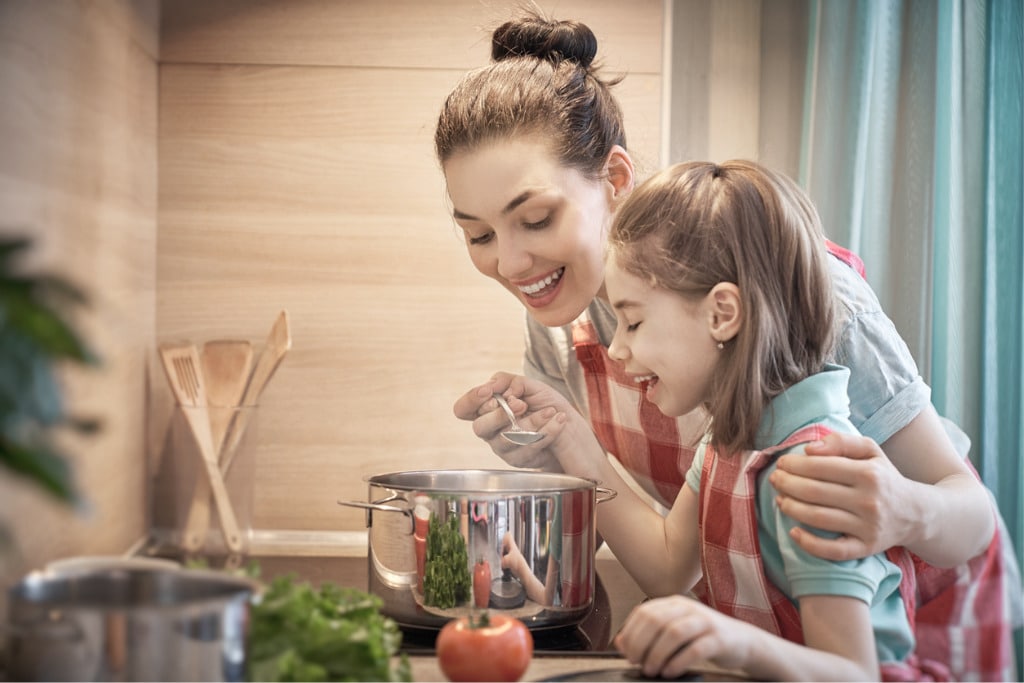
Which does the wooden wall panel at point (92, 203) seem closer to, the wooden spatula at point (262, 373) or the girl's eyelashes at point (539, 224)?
the wooden spatula at point (262, 373)

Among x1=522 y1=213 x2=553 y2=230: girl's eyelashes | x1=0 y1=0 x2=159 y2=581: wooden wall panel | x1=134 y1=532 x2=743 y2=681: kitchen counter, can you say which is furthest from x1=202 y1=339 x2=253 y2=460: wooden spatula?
x1=522 y1=213 x2=553 y2=230: girl's eyelashes

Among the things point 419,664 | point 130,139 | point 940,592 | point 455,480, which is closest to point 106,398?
point 130,139

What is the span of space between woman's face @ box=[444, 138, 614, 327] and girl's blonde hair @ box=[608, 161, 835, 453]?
0.24 m

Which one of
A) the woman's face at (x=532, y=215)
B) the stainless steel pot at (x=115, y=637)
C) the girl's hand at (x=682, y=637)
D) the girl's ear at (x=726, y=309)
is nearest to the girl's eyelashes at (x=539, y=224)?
the woman's face at (x=532, y=215)

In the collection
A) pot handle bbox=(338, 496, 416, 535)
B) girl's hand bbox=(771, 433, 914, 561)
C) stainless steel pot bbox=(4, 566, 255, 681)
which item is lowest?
stainless steel pot bbox=(4, 566, 255, 681)

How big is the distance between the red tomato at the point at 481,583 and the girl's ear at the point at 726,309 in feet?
1.00

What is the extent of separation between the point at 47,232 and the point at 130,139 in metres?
0.39

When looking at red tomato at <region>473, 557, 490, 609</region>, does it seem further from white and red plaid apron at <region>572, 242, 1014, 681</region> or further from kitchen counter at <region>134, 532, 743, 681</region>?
white and red plaid apron at <region>572, 242, 1014, 681</region>

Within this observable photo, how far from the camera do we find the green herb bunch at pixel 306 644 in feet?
2.50

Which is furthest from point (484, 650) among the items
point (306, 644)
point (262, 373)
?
point (262, 373)

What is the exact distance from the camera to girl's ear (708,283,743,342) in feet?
3.23

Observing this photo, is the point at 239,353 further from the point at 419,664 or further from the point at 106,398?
the point at 419,664

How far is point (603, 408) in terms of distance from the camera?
1.49 m

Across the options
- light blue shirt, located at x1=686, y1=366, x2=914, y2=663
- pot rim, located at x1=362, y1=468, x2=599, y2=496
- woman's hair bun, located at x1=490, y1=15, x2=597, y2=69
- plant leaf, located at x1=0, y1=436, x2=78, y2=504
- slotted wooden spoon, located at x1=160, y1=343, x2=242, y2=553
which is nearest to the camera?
plant leaf, located at x1=0, y1=436, x2=78, y2=504
